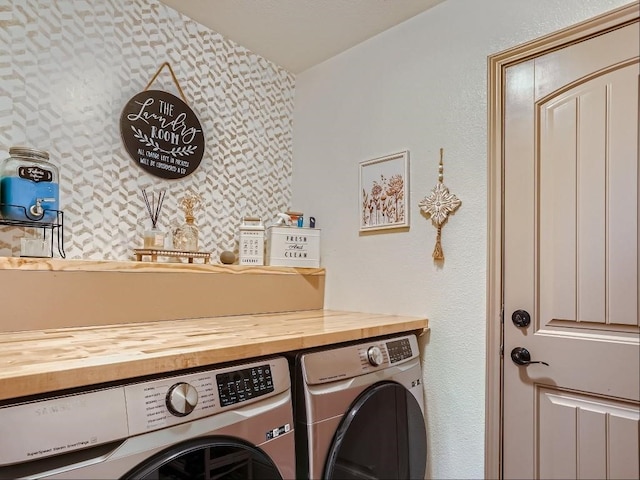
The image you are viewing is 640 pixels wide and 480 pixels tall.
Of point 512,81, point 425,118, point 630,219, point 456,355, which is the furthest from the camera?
point 425,118

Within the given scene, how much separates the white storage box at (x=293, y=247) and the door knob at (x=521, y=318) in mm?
1014

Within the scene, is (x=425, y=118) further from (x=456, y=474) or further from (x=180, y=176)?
(x=456, y=474)

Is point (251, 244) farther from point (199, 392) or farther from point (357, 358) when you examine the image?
point (199, 392)

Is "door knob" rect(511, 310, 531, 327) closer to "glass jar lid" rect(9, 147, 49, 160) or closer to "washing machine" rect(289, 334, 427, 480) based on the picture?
"washing machine" rect(289, 334, 427, 480)

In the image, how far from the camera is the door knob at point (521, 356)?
1.48m

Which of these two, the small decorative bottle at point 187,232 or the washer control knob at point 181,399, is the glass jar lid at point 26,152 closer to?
the small decorative bottle at point 187,232

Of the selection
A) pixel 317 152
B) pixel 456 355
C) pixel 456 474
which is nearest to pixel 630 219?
pixel 456 355

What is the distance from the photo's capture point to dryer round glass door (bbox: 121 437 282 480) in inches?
35.5

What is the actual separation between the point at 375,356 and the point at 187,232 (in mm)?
979

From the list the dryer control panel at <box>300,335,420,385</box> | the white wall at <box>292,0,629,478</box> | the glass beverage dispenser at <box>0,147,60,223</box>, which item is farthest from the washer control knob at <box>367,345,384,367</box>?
the glass beverage dispenser at <box>0,147,60,223</box>

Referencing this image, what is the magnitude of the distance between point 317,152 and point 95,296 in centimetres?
136

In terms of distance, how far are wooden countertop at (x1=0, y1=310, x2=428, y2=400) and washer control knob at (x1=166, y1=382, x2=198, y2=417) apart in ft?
0.15

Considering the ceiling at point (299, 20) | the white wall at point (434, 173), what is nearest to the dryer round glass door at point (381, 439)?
the white wall at point (434, 173)

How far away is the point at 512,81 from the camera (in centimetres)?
158
